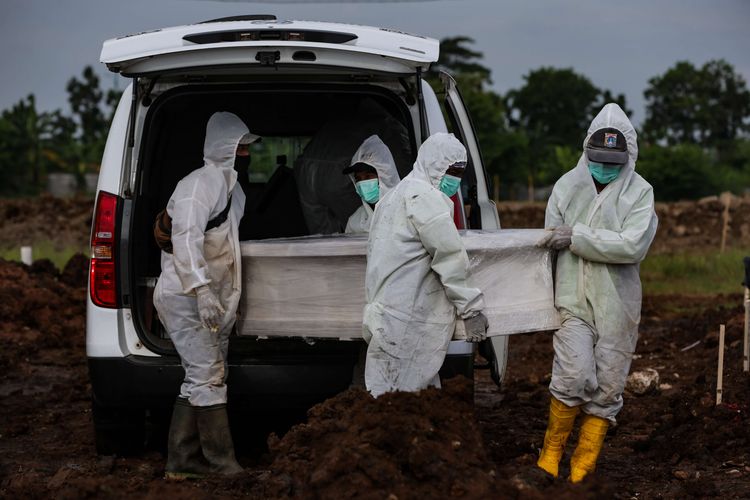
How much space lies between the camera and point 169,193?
23.4ft

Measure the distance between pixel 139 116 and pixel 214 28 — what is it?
2.28ft

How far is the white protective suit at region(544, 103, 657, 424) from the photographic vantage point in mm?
5957

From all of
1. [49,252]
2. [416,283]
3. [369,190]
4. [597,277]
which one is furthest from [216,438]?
[49,252]

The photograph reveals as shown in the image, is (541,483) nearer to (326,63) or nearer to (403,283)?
(403,283)

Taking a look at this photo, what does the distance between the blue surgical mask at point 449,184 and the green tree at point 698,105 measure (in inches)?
2224

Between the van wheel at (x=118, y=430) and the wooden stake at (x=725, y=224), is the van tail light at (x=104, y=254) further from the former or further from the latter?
the wooden stake at (x=725, y=224)

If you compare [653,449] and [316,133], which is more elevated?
[316,133]

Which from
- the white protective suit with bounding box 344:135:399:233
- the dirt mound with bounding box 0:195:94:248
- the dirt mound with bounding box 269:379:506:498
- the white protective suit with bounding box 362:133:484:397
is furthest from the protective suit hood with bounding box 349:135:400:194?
the dirt mound with bounding box 0:195:94:248

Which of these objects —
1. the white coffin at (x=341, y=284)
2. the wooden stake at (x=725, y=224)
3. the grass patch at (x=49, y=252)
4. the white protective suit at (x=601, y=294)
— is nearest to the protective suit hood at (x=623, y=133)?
the white protective suit at (x=601, y=294)

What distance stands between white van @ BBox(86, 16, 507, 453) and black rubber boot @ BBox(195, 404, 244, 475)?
0.18 metres

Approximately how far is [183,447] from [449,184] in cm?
194

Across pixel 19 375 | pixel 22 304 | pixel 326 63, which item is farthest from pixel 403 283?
pixel 22 304

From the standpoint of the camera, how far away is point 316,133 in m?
7.76

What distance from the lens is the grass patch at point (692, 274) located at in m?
19.6
